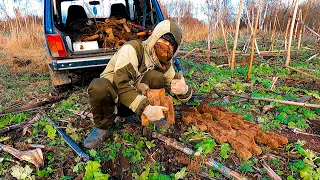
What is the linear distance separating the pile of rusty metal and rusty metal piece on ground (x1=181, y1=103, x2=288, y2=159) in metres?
2.33

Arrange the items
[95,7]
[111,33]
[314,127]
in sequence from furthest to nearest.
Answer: [95,7], [111,33], [314,127]

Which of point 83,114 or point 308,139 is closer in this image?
point 308,139

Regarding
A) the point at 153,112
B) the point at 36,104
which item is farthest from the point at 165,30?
the point at 36,104

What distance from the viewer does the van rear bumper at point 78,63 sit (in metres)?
3.55

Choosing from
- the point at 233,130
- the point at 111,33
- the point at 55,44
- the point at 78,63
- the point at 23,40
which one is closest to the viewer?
the point at 233,130

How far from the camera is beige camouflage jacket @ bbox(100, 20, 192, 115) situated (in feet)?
7.16

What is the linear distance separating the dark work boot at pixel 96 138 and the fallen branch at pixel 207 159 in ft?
1.69

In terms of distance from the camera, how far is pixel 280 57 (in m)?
6.56

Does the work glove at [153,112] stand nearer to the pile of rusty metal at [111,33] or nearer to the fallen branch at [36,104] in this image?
the fallen branch at [36,104]

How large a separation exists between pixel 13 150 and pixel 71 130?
59 centimetres

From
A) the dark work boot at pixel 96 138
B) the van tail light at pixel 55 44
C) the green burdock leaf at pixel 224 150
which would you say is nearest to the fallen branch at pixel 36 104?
the van tail light at pixel 55 44

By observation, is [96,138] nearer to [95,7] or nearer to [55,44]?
[55,44]

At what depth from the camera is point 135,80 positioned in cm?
249

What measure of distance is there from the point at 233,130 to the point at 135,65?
1.19m
